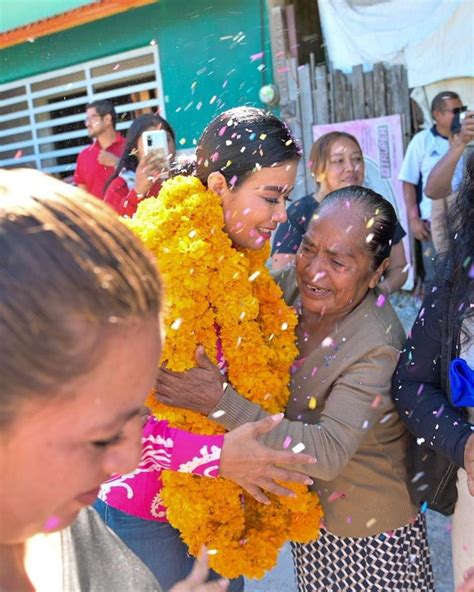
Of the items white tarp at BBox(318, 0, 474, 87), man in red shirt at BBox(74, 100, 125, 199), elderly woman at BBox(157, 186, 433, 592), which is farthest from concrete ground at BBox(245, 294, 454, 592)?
white tarp at BBox(318, 0, 474, 87)

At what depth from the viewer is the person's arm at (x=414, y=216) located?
A: 6.57 meters

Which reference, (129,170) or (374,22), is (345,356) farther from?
(374,22)

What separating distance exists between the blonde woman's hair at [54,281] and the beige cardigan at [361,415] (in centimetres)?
132

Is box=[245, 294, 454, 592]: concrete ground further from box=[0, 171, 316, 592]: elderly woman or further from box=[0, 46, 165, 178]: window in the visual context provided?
box=[0, 46, 165, 178]: window

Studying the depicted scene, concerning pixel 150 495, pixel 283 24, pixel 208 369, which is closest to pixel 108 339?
pixel 208 369

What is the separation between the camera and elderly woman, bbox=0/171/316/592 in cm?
75

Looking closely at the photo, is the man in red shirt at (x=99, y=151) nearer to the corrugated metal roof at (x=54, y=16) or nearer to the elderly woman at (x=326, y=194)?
the elderly woman at (x=326, y=194)

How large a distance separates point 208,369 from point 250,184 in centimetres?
60

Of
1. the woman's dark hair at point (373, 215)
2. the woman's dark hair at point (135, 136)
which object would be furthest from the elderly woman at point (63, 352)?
the woman's dark hair at point (135, 136)

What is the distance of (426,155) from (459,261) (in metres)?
4.75

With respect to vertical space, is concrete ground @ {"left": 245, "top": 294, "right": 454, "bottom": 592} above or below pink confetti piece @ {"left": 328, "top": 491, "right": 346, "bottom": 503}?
below

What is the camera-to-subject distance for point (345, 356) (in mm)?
2154

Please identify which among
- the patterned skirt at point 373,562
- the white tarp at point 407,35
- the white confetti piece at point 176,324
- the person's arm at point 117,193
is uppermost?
the white tarp at point 407,35

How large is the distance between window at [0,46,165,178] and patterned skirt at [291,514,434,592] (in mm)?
8006
